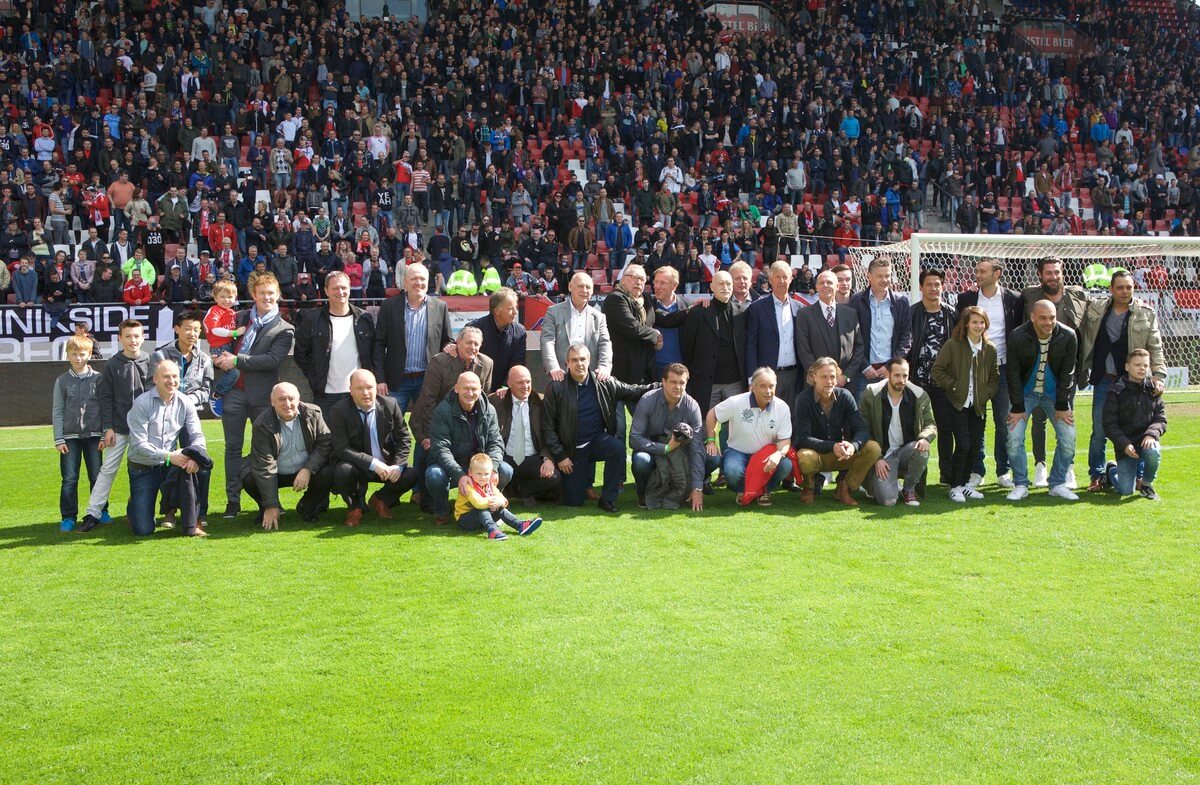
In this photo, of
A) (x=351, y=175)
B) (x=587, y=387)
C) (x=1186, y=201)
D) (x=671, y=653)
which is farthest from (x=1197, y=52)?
(x=671, y=653)

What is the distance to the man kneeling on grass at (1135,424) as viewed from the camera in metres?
8.41

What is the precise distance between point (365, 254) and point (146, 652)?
14.7 metres

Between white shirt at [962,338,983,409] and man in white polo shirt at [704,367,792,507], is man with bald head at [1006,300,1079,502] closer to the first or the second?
white shirt at [962,338,983,409]

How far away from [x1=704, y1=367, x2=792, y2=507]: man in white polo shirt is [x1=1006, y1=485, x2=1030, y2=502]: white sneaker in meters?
Answer: 1.70

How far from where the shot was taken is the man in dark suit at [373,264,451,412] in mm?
8594

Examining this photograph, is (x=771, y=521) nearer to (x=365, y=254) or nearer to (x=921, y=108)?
(x=365, y=254)

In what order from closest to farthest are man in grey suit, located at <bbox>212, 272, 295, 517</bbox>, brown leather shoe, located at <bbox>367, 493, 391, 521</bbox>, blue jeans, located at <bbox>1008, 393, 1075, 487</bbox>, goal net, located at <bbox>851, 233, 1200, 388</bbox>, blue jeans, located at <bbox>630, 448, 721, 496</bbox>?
brown leather shoe, located at <bbox>367, 493, 391, 521</bbox>, man in grey suit, located at <bbox>212, 272, 295, 517</bbox>, blue jeans, located at <bbox>630, 448, 721, 496</bbox>, blue jeans, located at <bbox>1008, 393, 1075, 487</bbox>, goal net, located at <bbox>851, 233, 1200, 388</bbox>

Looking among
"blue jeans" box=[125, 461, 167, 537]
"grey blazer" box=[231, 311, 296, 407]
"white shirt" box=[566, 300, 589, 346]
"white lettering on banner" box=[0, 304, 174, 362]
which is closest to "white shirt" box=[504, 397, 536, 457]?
"white shirt" box=[566, 300, 589, 346]

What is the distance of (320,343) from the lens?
8.41m

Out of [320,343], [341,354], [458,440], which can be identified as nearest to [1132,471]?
[458,440]

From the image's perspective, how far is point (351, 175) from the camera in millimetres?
21703

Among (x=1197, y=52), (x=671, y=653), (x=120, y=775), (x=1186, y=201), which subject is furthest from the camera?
(x=1197, y=52)

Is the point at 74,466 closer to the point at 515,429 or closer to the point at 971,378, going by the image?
the point at 515,429

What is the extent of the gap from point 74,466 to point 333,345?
2035mm
